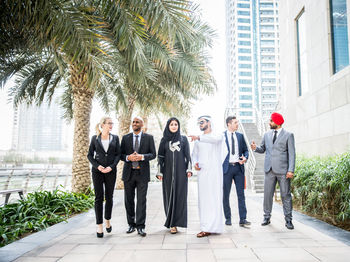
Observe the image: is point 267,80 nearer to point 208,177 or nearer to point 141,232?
point 208,177

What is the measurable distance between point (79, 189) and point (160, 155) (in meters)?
4.24

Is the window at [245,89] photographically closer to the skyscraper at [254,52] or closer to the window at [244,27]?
the skyscraper at [254,52]

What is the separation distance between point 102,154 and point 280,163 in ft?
10.4

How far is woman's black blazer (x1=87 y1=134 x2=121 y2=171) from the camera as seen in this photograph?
4516 millimetres

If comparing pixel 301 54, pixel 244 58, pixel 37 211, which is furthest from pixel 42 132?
pixel 244 58

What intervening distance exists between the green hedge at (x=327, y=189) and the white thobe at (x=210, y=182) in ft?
6.81

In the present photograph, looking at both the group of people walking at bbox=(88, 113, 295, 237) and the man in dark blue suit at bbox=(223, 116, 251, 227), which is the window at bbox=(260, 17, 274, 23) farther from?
the group of people walking at bbox=(88, 113, 295, 237)

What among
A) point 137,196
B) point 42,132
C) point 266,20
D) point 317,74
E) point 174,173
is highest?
point 266,20

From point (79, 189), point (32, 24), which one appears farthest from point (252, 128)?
point (32, 24)

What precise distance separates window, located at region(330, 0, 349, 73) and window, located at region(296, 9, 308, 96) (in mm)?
2140

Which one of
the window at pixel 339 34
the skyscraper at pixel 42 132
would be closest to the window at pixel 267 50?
the skyscraper at pixel 42 132

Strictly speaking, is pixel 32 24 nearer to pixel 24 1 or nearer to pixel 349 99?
pixel 24 1

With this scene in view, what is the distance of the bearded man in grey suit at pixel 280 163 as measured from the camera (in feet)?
16.1

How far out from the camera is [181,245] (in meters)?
3.89
